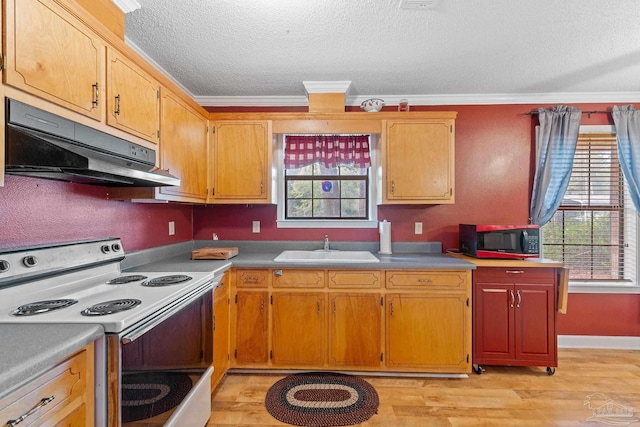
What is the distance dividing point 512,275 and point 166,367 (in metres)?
2.43

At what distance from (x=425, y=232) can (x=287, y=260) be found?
1438mm

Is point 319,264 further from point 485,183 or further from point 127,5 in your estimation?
point 127,5

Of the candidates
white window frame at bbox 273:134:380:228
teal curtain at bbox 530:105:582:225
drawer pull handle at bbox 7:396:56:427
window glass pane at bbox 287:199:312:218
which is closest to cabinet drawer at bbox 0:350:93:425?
drawer pull handle at bbox 7:396:56:427

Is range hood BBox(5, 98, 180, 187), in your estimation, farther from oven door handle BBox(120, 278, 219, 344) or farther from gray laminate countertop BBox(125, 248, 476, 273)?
gray laminate countertop BBox(125, 248, 476, 273)

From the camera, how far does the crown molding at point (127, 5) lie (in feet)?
5.51

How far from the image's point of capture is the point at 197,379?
5.55 ft

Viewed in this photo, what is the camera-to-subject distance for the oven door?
3.58 feet

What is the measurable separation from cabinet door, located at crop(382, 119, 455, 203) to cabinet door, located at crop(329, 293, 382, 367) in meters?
0.96

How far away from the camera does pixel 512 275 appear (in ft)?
7.94

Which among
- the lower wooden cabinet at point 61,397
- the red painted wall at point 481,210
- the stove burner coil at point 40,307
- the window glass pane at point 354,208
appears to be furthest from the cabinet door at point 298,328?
the lower wooden cabinet at point 61,397

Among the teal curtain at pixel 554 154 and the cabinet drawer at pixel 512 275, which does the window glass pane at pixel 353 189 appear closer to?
the cabinet drawer at pixel 512 275

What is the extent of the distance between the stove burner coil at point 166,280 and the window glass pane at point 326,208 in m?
1.62

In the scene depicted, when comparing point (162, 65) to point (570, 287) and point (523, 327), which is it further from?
point (570, 287)

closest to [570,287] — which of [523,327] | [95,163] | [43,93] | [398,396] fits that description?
[523,327]
